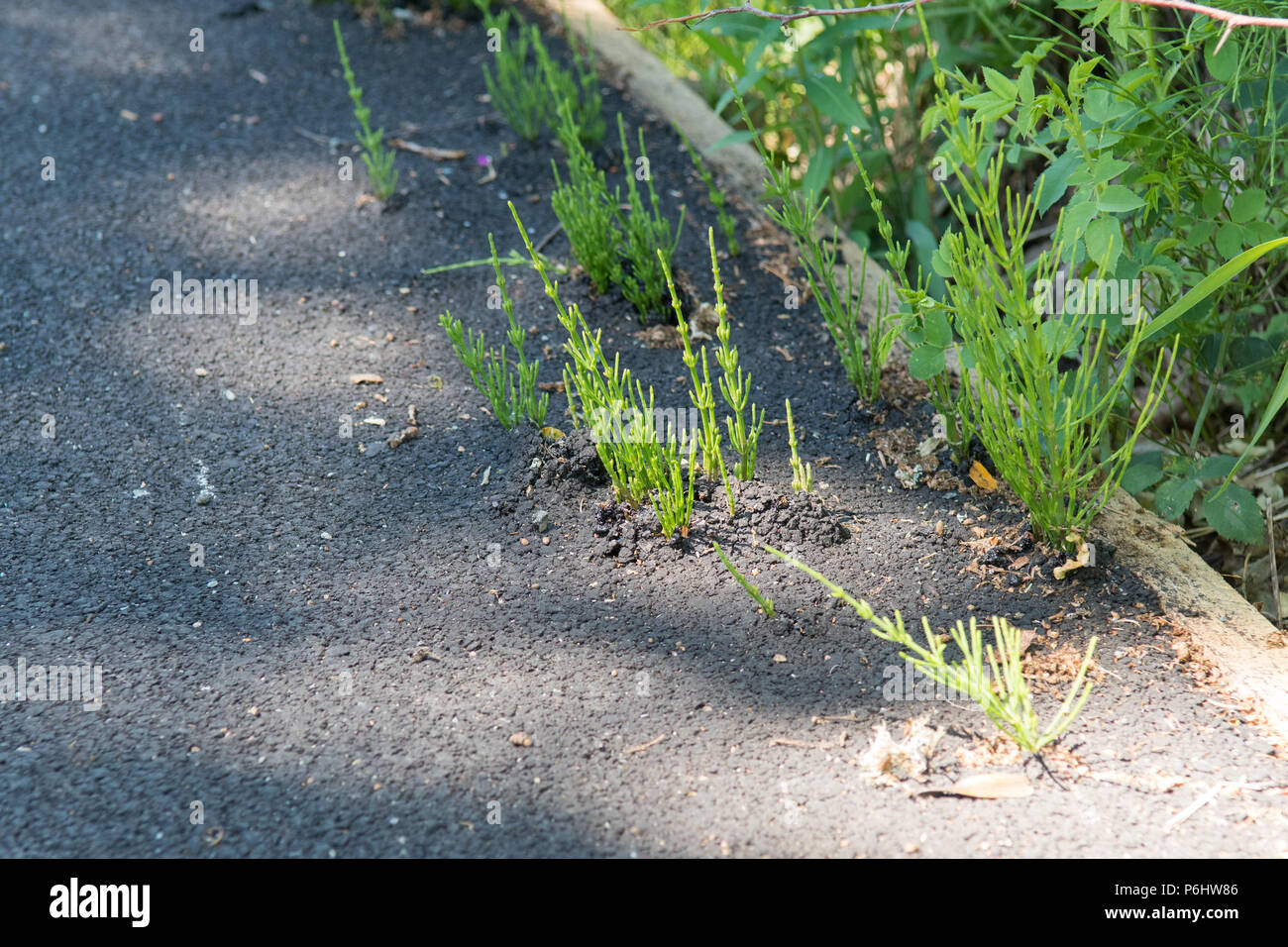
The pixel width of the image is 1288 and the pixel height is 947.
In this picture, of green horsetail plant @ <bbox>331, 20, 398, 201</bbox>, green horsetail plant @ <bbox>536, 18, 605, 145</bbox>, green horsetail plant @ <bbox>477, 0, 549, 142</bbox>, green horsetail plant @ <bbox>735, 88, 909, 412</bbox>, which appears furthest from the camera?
green horsetail plant @ <bbox>477, 0, 549, 142</bbox>

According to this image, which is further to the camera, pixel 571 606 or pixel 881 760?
pixel 571 606

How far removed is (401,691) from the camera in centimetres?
180

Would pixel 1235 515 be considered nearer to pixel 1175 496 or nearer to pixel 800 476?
pixel 1175 496

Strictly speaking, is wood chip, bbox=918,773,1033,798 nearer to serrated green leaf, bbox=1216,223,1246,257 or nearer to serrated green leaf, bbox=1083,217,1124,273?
serrated green leaf, bbox=1083,217,1124,273

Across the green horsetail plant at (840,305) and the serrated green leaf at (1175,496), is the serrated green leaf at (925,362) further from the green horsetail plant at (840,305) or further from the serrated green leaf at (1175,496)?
the serrated green leaf at (1175,496)

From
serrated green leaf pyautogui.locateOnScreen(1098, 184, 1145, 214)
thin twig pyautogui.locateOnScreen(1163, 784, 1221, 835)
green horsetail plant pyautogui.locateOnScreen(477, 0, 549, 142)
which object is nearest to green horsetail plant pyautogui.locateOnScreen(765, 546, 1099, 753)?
thin twig pyautogui.locateOnScreen(1163, 784, 1221, 835)

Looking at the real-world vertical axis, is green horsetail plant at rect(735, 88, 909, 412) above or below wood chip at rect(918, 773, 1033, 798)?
above

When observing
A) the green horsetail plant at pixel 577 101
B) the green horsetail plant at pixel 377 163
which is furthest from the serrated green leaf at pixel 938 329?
the green horsetail plant at pixel 377 163

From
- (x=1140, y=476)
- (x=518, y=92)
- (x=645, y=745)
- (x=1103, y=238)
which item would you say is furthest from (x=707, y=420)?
(x=518, y=92)

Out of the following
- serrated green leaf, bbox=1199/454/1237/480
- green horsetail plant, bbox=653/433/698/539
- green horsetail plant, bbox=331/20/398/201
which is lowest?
green horsetail plant, bbox=653/433/698/539

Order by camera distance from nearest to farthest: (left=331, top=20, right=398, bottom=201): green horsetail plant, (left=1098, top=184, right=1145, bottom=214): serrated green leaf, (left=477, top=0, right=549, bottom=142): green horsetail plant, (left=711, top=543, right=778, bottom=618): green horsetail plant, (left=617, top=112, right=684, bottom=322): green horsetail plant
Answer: (left=1098, top=184, right=1145, bottom=214): serrated green leaf, (left=711, top=543, right=778, bottom=618): green horsetail plant, (left=617, top=112, right=684, bottom=322): green horsetail plant, (left=331, top=20, right=398, bottom=201): green horsetail plant, (left=477, top=0, right=549, bottom=142): green horsetail plant

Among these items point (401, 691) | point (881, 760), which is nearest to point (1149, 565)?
point (881, 760)

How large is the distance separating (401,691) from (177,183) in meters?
2.19

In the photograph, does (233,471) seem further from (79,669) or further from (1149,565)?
(1149,565)
